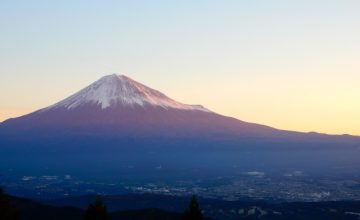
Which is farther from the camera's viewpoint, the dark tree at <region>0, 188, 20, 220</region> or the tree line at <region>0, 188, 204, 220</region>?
the tree line at <region>0, 188, 204, 220</region>

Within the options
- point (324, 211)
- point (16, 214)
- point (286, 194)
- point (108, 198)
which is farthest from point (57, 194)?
point (16, 214)

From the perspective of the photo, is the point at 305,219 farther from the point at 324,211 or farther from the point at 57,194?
the point at 57,194

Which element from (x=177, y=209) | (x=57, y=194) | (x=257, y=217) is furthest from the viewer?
(x=57, y=194)

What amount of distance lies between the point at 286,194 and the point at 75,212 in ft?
356

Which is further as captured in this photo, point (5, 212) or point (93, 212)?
point (93, 212)

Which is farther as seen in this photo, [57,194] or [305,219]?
[57,194]

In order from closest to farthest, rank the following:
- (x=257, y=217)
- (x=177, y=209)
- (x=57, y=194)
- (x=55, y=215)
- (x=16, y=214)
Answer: (x=16, y=214) < (x=55, y=215) < (x=257, y=217) < (x=177, y=209) < (x=57, y=194)

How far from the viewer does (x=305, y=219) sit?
134750 millimetres

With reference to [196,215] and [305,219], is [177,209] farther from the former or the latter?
[196,215]

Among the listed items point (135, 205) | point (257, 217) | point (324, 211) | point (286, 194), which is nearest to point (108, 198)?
point (135, 205)

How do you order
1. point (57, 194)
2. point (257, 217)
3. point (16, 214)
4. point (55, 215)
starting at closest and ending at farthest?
1. point (16, 214)
2. point (55, 215)
3. point (257, 217)
4. point (57, 194)

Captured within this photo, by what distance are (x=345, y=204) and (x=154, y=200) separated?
45.3 m

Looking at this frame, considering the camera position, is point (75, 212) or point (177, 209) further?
point (177, 209)

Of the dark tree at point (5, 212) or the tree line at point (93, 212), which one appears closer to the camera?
the dark tree at point (5, 212)
